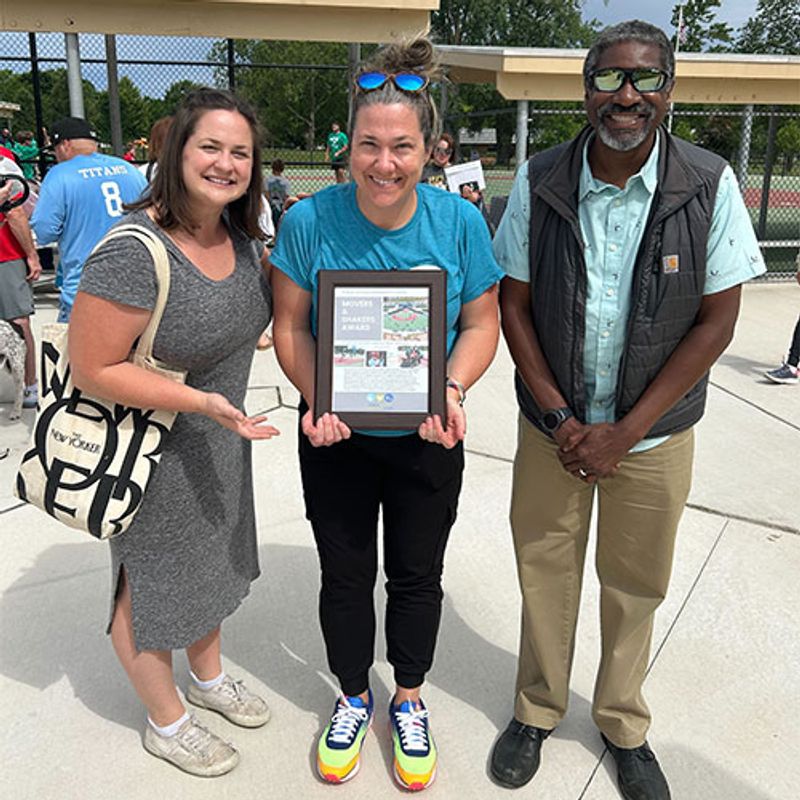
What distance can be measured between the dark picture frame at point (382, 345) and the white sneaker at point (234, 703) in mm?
1237

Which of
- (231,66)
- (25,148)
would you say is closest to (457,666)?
(231,66)

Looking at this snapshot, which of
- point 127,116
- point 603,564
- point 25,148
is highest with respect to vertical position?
point 127,116

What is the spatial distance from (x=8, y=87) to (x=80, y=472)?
106 ft

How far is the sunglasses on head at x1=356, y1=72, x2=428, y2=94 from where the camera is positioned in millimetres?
2002

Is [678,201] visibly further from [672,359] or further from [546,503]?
[546,503]

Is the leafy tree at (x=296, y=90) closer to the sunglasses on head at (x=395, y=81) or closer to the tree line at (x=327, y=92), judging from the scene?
the tree line at (x=327, y=92)

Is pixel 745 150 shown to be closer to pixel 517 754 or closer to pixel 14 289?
pixel 14 289

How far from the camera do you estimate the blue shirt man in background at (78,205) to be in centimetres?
498

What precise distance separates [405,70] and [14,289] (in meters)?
4.39

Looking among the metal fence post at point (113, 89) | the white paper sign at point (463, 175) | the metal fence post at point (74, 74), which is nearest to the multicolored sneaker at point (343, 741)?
the white paper sign at point (463, 175)

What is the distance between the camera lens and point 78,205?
16.4 feet

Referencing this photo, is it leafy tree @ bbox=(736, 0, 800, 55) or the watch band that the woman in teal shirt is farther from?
leafy tree @ bbox=(736, 0, 800, 55)

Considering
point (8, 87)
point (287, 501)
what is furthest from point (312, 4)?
point (8, 87)

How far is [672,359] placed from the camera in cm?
212
